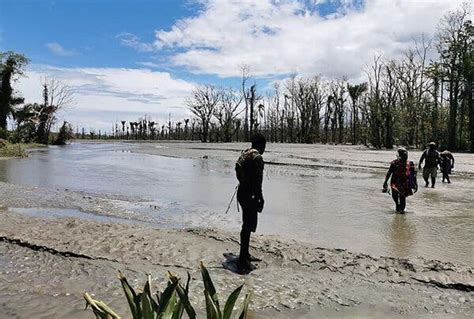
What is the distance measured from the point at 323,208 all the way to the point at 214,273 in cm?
636

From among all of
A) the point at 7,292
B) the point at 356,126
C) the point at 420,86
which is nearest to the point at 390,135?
the point at 420,86

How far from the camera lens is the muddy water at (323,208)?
791 cm

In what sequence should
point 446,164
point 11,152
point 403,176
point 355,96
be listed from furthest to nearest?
point 355,96, point 11,152, point 446,164, point 403,176

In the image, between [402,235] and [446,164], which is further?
[446,164]

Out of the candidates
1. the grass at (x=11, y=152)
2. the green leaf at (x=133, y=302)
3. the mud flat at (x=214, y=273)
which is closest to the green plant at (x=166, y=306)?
the green leaf at (x=133, y=302)

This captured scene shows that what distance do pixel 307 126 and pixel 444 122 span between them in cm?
3000

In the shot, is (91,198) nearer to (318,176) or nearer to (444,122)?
(318,176)

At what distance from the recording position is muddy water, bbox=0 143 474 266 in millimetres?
7914

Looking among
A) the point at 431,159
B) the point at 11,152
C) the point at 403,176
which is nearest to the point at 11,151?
the point at 11,152

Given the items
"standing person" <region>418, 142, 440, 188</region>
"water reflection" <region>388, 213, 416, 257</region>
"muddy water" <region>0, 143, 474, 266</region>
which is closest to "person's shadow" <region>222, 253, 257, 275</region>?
"muddy water" <region>0, 143, 474, 266</region>

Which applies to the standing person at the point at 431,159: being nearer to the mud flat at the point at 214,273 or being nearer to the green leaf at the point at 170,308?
the mud flat at the point at 214,273

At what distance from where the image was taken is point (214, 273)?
5797mm

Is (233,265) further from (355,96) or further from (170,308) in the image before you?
(355,96)

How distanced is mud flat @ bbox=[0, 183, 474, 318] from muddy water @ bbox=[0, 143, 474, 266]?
1069mm
